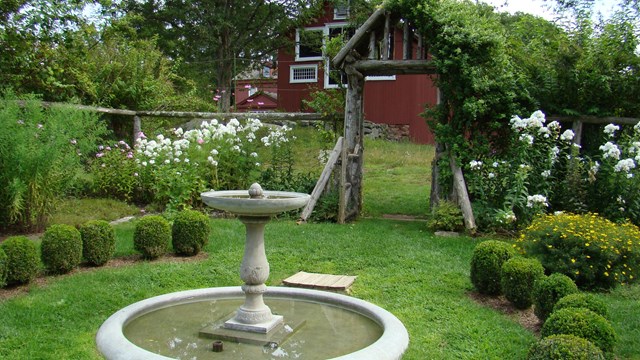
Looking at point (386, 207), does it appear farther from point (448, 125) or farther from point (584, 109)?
point (584, 109)

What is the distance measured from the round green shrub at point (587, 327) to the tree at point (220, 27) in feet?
61.3

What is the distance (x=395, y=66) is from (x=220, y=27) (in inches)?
Result: 493

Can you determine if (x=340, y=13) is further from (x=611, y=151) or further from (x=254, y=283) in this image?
(x=254, y=283)

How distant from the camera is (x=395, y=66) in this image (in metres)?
10.6

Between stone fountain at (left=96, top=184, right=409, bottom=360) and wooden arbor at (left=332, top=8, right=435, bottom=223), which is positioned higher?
wooden arbor at (left=332, top=8, right=435, bottom=223)

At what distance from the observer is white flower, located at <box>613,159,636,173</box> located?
8.19 metres

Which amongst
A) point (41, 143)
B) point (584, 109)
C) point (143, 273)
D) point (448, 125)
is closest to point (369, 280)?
point (143, 273)

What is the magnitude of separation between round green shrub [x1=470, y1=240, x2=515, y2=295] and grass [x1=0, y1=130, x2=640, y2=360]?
260 millimetres

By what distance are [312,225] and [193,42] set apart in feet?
51.9

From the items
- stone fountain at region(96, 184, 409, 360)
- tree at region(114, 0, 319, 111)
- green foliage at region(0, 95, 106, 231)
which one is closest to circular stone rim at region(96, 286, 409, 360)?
stone fountain at region(96, 184, 409, 360)

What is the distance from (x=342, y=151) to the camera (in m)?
10.5

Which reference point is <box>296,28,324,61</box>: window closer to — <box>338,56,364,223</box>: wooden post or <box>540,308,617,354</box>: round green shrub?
<box>338,56,364,223</box>: wooden post

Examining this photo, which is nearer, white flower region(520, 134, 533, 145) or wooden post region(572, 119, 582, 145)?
white flower region(520, 134, 533, 145)

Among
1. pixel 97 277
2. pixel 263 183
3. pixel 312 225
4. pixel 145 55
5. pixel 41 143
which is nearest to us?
pixel 97 277
